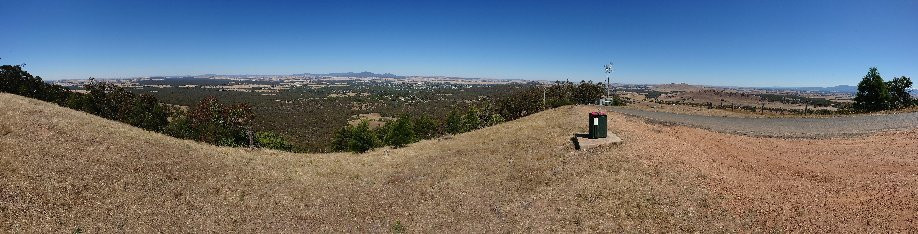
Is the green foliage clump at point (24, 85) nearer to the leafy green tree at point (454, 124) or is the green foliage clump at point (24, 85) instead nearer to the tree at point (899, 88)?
the leafy green tree at point (454, 124)

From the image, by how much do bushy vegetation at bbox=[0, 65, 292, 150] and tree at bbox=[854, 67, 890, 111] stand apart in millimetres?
77005

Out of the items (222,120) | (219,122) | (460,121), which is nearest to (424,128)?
(460,121)

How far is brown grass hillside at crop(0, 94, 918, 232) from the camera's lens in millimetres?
14562

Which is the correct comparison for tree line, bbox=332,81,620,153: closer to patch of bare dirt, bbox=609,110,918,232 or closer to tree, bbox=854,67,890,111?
patch of bare dirt, bbox=609,110,918,232

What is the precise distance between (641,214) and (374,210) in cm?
1021

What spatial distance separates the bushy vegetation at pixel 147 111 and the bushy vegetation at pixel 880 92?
77122 millimetres

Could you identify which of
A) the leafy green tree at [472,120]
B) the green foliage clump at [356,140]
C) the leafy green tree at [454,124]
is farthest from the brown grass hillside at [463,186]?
the leafy green tree at [454,124]

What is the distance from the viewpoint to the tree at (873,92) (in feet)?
199

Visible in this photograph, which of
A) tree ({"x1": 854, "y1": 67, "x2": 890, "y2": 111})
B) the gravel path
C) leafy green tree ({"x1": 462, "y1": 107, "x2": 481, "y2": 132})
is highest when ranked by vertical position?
tree ({"x1": 854, "y1": 67, "x2": 890, "y2": 111})

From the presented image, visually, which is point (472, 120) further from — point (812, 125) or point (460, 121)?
point (812, 125)

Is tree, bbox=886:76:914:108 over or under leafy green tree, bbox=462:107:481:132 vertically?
over

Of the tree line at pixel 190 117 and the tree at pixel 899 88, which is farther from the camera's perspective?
the tree at pixel 899 88

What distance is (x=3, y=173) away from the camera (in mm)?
16359

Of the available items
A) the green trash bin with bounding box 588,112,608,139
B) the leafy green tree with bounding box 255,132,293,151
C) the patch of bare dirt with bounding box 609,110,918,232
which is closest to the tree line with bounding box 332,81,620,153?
the leafy green tree with bounding box 255,132,293,151
